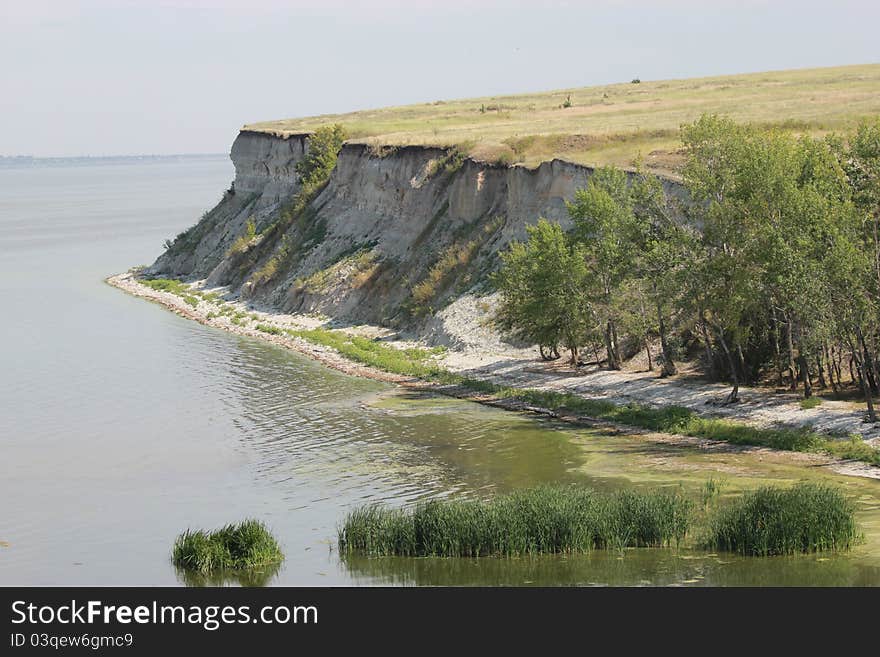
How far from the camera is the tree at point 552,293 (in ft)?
150

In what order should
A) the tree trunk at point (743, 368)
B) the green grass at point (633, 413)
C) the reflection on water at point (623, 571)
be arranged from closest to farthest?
the reflection on water at point (623, 571) → the green grass at point (633, 413) → the tree trunk at point (743, 368)

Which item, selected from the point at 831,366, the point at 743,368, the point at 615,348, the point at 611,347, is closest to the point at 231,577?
the point at 743,368

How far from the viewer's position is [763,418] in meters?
37.8

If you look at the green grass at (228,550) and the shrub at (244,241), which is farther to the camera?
the shrub at (244,241)

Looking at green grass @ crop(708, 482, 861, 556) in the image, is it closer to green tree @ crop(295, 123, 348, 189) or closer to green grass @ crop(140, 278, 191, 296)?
green tree @ crop(295, 123, 348, 189)

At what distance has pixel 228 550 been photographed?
86.2 ft

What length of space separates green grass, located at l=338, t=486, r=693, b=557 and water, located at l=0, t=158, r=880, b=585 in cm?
45

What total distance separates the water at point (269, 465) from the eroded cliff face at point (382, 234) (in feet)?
24.3

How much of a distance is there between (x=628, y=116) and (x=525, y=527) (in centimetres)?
5808

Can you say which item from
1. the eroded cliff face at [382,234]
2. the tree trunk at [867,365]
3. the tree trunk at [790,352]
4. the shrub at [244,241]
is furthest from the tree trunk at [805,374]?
the shrub at [244,241]

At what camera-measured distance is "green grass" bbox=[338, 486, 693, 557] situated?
25938mm

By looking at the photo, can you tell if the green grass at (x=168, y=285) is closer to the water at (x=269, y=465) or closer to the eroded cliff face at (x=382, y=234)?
the eroded cliff face at (x=382, y=234)
